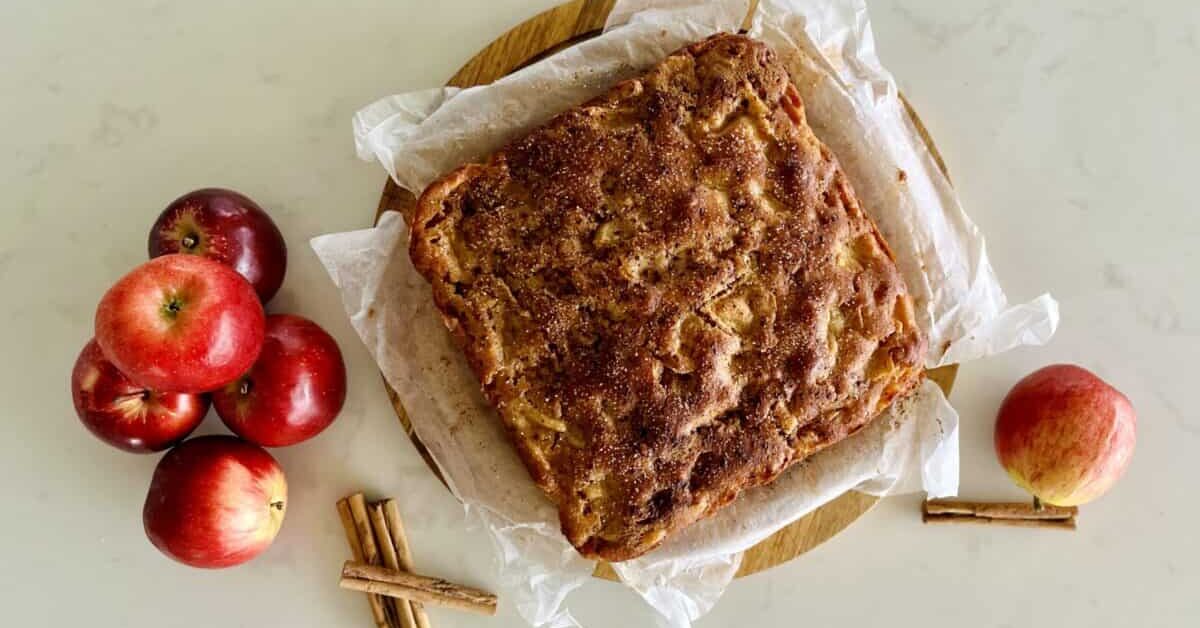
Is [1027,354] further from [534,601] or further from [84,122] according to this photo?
[84,122]

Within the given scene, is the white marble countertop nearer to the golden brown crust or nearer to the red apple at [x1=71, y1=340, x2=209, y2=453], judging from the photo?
the red apple at [x1=71, y1=340, x2=209, y2=453]

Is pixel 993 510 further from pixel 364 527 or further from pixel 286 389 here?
pixel 286 389

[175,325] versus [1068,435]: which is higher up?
[1068,435]

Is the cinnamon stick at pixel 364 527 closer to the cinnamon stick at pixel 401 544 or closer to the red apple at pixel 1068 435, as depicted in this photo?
the cinnamon stick at pixel 401 544

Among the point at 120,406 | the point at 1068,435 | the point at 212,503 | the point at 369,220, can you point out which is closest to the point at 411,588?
the point at 212,503

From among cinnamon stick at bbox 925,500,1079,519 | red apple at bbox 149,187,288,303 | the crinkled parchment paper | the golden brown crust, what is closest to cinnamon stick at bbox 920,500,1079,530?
cinnamon stick at bbox 925,500,1079,519

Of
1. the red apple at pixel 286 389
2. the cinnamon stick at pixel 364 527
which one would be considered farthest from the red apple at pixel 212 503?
the cinnamon stick at pixel 364 527

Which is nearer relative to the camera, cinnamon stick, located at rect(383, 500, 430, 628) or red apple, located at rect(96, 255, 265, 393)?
red apple, located at rect(96, 255, 265, 393)
